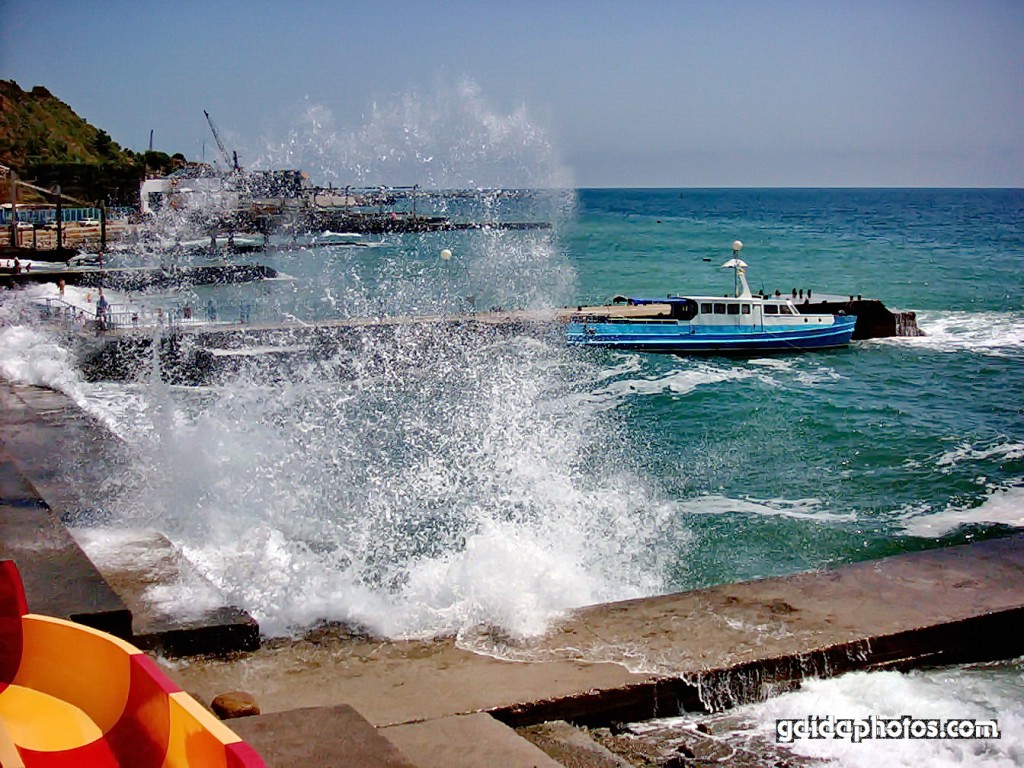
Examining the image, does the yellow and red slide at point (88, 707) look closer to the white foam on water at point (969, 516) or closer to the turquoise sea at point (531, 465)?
the turquoise sea at point (531, 465)

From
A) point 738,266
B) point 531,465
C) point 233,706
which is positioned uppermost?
point 738,266

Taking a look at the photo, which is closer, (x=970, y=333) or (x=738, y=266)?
(x=738, y=266)

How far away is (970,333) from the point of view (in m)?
33.6

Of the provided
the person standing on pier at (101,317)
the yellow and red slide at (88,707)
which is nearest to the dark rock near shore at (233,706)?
the yellow and red slide at (88,707)

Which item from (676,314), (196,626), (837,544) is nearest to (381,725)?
(196,626)

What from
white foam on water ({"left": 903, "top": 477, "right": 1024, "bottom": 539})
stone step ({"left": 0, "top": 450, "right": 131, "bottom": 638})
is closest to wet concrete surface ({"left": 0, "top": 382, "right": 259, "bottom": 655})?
stone step ({"left": 0, "top": 450, "right": 131, "bottom": 638})

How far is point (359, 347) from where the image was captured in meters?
25.5

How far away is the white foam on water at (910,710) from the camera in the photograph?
5.68 m

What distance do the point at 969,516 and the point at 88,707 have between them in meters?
12.1

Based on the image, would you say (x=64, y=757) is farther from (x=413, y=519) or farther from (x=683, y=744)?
(x=413, y=519)

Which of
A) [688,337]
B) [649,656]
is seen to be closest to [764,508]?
[649,656]

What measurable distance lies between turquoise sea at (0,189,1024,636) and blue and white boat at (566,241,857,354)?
830mm

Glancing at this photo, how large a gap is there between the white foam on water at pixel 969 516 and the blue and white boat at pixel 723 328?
16.0 meters

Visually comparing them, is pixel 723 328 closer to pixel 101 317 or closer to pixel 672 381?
pixel 672 381
